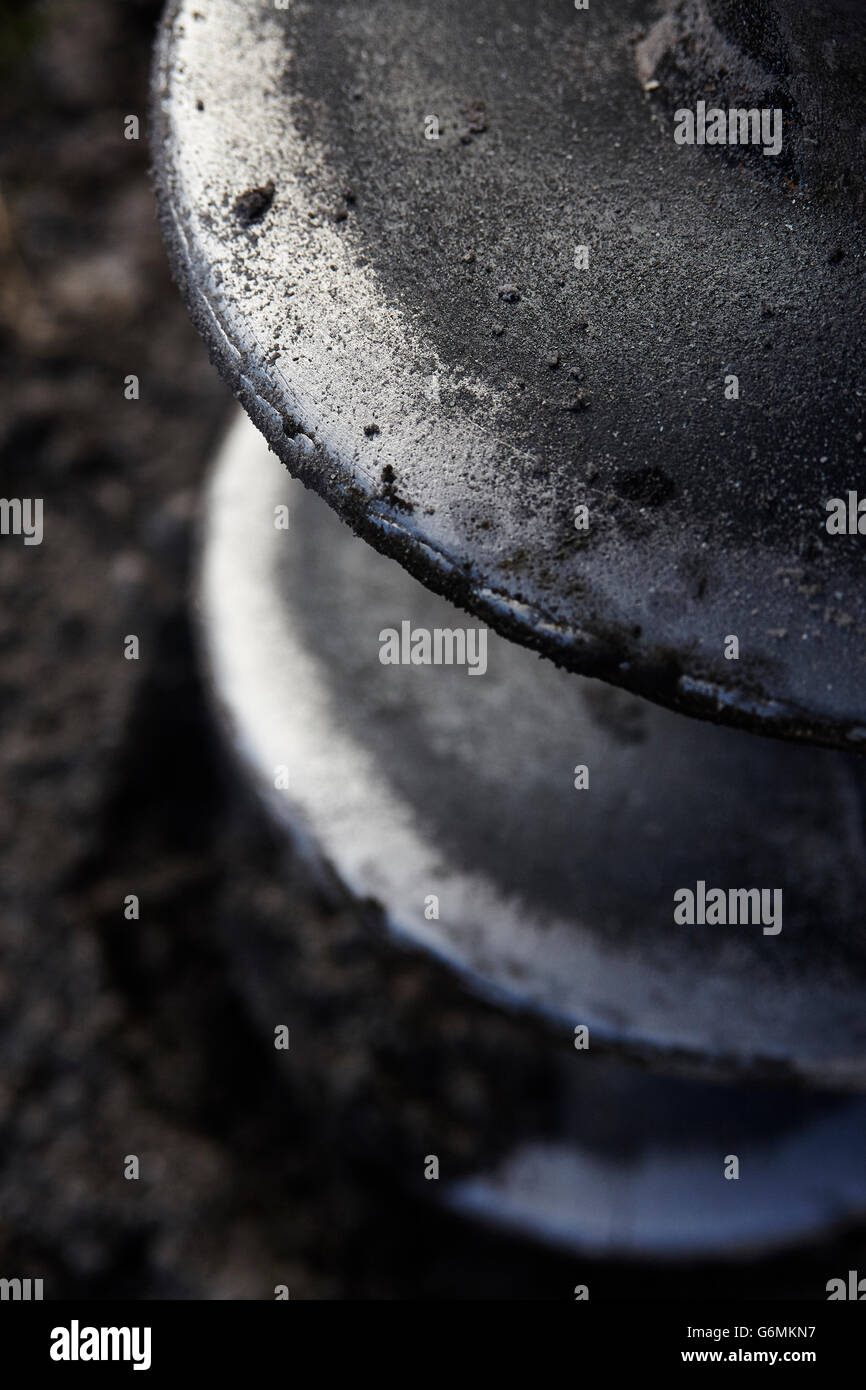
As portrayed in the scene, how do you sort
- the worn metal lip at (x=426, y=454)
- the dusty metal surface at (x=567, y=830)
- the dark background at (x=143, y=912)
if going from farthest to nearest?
the dark background at (x=143, y=912), the dusty metal surface at (x=567, y=830), the worn metal lip at (x=426, y=454)

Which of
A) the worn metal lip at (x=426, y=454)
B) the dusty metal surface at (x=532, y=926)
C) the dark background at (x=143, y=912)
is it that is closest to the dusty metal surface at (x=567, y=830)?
the dusty metal surface at (x=532, y=926)

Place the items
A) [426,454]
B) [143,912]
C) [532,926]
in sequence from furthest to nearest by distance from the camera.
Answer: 1. [143,912]
2. [532,926]
3. [426,454]

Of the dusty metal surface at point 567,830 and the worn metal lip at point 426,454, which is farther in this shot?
the dusty metal surface at point 567,830

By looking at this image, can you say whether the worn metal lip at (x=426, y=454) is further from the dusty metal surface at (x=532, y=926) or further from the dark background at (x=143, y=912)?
the dark background at (x=143, y=912)

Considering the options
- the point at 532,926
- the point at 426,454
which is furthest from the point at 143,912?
the point at 426,454

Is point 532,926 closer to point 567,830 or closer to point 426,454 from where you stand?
point 567,830

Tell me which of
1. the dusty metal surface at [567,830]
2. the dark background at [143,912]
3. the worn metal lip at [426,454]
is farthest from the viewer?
the dark background at [143,912]

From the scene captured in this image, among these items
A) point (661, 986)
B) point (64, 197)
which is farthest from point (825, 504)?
point (64, 197)

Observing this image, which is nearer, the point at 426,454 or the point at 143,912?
the point at 426,454
